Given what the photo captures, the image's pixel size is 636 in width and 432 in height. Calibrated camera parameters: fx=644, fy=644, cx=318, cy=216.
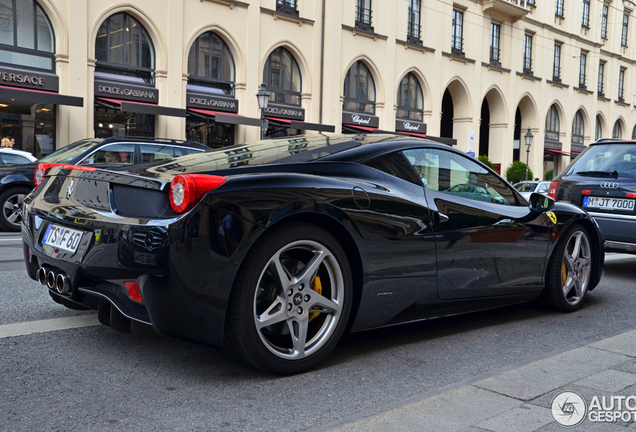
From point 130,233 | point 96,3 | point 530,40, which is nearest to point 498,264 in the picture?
point 130,233

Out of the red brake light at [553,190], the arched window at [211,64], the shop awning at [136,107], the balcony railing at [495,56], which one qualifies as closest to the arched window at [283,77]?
the arched window at [211,64]

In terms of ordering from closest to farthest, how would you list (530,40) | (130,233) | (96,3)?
(130,233), (96,3), (530,40)

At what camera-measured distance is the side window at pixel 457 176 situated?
4012mm

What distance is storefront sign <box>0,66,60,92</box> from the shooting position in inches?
698

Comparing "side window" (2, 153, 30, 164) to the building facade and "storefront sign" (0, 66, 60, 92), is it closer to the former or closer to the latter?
the building facade

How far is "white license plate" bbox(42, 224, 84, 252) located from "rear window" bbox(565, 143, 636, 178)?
5.97 metres

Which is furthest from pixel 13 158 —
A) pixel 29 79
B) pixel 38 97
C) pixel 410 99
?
pixel 410 99

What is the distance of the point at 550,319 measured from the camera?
4.94 m

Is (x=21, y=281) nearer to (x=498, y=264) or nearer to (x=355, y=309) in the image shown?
(x=355, y=309)

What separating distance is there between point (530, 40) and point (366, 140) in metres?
37.5

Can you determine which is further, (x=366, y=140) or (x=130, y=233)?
(x=366, y=140)

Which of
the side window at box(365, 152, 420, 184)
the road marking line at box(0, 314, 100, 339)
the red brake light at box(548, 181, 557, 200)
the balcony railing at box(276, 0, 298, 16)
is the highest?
the balcony railing at box(276, 0, 298, 16)

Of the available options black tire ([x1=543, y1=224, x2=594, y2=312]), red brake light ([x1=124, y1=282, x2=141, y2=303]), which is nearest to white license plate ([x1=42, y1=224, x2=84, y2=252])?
red brake light ([x1=124, y1=282, x2=141, y2=303])

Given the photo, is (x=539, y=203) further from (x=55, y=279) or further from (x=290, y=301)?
(x=55, y=279)
